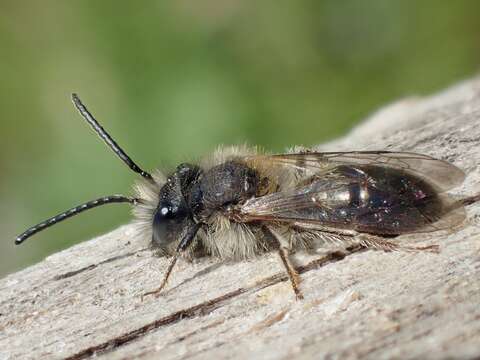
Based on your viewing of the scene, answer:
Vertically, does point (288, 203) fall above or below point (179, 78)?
below

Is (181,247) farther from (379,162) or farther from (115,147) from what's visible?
(379,162)

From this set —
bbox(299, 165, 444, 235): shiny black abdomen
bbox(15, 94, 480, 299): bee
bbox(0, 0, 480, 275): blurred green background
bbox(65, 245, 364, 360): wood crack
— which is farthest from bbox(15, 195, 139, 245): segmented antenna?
bbox(0, 0, 480, 275): blurred green background

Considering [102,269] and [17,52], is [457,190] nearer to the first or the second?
[102,269]

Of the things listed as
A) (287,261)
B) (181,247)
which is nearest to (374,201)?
(287,261)

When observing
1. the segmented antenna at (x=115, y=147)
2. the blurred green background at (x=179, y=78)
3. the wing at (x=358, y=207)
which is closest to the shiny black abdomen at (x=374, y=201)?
the wing at (x=358, y=207)

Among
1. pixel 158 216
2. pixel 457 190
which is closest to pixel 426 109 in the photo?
pixel 457 190
